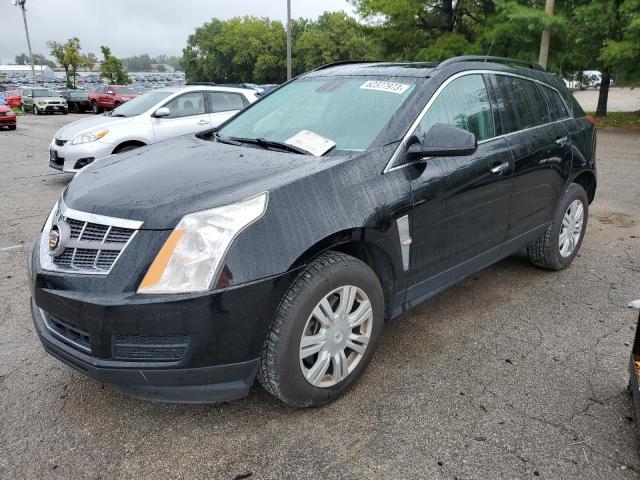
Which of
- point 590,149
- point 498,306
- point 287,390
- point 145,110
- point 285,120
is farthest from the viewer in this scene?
point 145,110

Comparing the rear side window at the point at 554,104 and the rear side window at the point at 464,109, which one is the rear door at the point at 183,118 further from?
the rear side window at the point at 464,109

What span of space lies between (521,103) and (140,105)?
22.6ft

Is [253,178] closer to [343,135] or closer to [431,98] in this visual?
[343,135]

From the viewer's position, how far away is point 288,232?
2346 mm

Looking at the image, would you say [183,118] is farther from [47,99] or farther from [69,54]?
[69,54]

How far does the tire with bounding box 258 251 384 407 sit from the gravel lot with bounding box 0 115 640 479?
155 mm

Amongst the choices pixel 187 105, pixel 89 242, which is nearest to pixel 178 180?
pixel 89 242

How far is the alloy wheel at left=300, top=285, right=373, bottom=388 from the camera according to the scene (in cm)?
251

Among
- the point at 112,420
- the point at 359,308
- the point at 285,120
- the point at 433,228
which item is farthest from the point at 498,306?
the point at 112,420

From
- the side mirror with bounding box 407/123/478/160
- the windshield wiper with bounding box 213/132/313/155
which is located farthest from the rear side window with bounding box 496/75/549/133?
the windshield wiper with bounding box 213/132/313/155

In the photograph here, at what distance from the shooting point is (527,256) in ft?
15.5

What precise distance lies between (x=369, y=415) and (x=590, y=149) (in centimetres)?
338

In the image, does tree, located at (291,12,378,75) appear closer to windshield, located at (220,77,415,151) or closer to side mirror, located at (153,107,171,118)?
side mirror, located at (153,107,171,118)

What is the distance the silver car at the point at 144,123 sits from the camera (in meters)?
8.12
